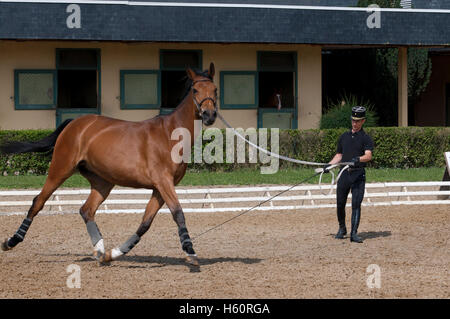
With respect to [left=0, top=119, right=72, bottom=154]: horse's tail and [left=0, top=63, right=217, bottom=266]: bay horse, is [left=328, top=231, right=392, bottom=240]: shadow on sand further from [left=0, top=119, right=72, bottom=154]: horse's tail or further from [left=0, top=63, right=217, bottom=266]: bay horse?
[left=0, top=119, right=72, bottom=154]: horse's tail

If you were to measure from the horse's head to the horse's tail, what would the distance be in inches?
78.4

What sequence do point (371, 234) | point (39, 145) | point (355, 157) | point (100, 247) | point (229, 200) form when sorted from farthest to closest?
point (229, 200), point (371, 234), point (355, 157), point (39, 145), point (100, 247)

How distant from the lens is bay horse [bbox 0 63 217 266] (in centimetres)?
855

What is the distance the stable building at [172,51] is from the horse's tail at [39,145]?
11.1 meters

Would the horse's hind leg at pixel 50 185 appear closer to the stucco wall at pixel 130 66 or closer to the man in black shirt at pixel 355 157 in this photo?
the man in black shirt at pixel 355 157

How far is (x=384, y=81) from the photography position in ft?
84.6

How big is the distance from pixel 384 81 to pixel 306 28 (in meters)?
4.85

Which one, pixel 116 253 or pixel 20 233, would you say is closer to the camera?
pixel 116 253

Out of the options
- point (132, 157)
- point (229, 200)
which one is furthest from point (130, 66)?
point (132, 157)

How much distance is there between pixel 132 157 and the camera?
28.8 feet

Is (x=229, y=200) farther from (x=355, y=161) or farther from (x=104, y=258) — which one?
(x=104, y=258)

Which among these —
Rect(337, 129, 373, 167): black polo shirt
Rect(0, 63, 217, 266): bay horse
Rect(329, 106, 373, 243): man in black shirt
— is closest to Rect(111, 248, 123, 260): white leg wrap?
Rect(0, 63, 217, 266): bay horse

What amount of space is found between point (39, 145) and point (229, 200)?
4.88 metres

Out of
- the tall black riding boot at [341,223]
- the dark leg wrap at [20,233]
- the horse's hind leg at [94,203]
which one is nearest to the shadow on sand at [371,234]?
the tall black riding boot at [341,223]
